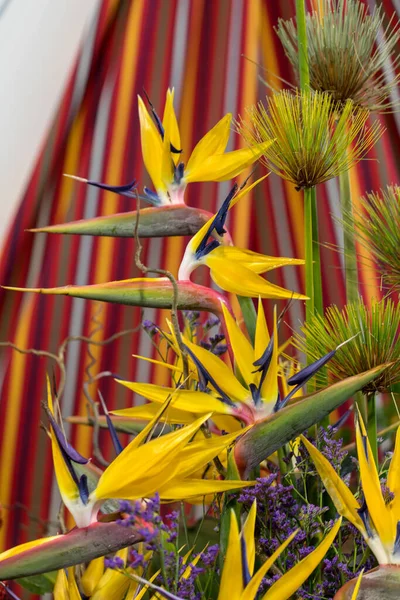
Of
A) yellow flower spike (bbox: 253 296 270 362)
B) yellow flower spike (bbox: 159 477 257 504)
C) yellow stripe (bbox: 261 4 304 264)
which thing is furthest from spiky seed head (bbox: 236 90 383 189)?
yellow stripe (bbox: 261 4 304 264)

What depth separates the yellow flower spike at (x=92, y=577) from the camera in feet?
1.49

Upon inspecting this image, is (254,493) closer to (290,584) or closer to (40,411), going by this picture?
(290,584)

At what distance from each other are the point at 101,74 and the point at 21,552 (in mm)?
701

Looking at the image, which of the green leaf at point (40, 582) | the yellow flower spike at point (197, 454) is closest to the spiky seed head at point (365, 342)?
the yellow flower spike at point (197, 454)

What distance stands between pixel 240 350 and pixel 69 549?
0.15 metres

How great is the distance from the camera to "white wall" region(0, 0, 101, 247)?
2.92 ft

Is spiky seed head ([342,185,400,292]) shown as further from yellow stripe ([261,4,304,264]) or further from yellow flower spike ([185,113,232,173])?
yellow stripe ([261,4,304,264])

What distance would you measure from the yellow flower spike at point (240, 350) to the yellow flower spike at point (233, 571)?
94mm

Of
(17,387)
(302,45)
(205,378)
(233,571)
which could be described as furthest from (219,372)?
(17,387)

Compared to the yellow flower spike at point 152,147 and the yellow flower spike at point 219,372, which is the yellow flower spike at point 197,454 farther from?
the yellow flower spike at point 152,147

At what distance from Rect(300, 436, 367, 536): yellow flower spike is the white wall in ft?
1.97

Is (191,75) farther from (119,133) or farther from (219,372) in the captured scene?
(219,372)

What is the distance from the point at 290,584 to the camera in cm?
36

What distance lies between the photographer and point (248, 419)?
16.3 inches
